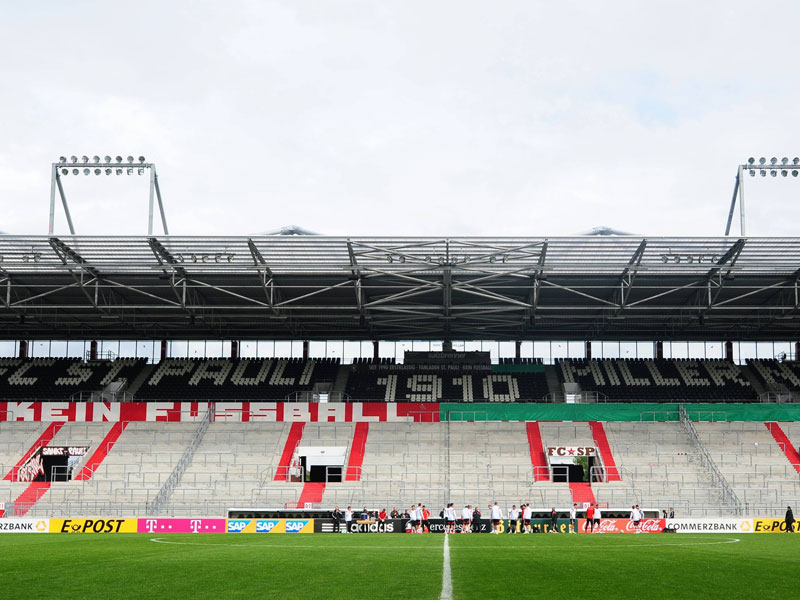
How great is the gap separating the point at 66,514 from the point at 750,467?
3575cm

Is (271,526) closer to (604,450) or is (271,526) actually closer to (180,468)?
(180,468)

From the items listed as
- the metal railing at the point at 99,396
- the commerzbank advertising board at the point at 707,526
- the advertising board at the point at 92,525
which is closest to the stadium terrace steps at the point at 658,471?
the commerzbank advertising board at the point at 707,526

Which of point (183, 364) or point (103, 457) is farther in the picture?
point (183, 364)

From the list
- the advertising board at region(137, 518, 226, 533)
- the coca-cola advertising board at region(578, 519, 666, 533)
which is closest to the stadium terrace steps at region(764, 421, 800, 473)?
the coca-cola advertising board at region(578, 519, 666, 533)

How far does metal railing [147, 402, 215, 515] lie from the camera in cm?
4412

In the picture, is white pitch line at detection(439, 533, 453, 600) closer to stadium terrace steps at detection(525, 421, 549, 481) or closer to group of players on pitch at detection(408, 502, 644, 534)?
group of players on pitch at detection(408, 502, 644, 534)

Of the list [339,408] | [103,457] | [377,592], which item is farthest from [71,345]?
[377,592]

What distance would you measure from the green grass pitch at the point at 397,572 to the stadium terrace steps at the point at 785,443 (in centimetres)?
2778

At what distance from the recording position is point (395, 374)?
61781 millimetres

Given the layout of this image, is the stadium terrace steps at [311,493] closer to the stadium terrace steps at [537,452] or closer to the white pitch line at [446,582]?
the stadium terrace steps at [537,452]

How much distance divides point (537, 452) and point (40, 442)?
2909cm

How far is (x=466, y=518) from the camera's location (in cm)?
3875

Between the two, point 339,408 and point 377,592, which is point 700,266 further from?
point 377,592

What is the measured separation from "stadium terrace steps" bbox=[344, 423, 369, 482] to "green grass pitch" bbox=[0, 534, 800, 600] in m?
24.2
